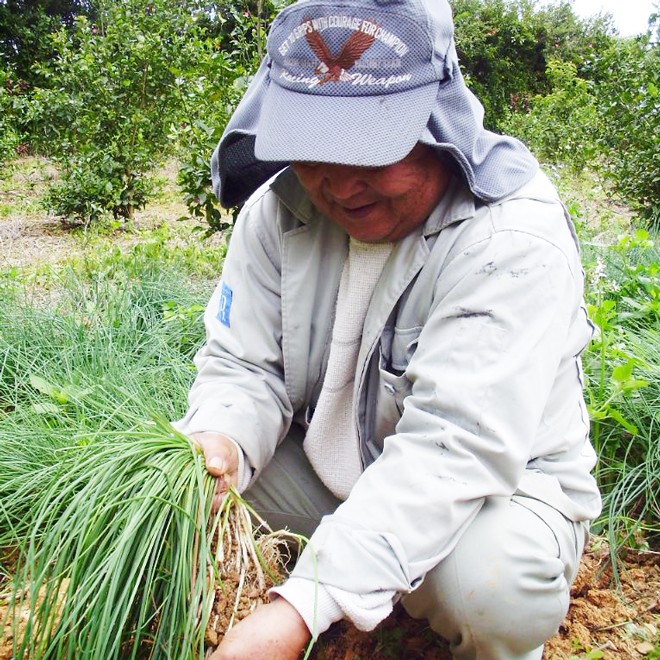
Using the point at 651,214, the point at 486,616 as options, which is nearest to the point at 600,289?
the point at 486,616

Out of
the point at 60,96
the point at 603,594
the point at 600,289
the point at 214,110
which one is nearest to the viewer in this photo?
the point at 603,594

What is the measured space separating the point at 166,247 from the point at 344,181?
392 cm

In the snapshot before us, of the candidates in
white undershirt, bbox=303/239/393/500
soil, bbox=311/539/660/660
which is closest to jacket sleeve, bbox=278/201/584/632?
white undershirt, bbox=303/239/393/500

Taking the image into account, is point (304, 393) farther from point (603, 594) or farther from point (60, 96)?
point (60, 96)

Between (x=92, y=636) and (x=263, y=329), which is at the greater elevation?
(x=263, y=329)

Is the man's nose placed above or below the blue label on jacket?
above

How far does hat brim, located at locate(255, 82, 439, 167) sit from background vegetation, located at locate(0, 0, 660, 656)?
2.24 ft

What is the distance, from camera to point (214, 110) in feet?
13.4

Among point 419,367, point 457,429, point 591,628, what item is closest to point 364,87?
point 419,367

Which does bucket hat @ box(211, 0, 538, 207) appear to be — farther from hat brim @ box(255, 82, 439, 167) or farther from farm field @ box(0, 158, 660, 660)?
farm field @ box(0, 158, 660, 660)

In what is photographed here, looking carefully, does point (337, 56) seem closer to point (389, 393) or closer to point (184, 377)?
point (389, 393)

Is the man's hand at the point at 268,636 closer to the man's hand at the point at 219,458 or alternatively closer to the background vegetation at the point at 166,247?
the man's hand at the point at 219,458

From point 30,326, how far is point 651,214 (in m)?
4.39

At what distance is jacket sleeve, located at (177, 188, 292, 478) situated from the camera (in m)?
1.69
